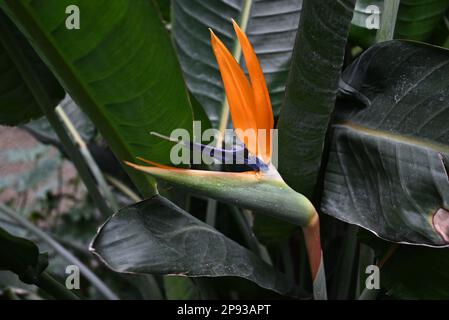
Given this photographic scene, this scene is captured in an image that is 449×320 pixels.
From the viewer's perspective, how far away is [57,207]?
1479 mm

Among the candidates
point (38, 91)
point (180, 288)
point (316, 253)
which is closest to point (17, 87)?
point (38, 91)

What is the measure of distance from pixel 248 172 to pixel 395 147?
0.16 metres

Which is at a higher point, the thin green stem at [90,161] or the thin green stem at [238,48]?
the thin green stem at [238,48]

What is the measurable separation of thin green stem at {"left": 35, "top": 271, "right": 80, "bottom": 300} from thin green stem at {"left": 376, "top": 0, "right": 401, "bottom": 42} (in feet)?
1.61

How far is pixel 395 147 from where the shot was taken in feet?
1.84

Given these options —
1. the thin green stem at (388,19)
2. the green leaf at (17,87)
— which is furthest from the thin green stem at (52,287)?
the thin green stem at (388,19)

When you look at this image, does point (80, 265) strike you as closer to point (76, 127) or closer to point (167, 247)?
point (76, 127)

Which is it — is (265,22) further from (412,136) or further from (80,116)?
(80,116)

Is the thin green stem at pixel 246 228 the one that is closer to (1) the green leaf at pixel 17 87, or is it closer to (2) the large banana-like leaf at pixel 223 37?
(2) the large banana-like leaf at pixel 223 37

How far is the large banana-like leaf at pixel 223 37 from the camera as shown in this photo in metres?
0.82

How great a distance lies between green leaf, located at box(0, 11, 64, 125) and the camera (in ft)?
2.39

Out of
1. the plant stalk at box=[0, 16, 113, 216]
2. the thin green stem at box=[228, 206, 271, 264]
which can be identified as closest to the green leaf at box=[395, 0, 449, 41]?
the thin green stem at box=[228, 206, 271, 264]

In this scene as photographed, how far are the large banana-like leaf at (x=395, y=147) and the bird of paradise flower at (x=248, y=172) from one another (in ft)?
0.26

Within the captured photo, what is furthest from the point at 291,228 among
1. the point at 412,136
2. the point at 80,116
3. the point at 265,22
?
the point at 80,116
